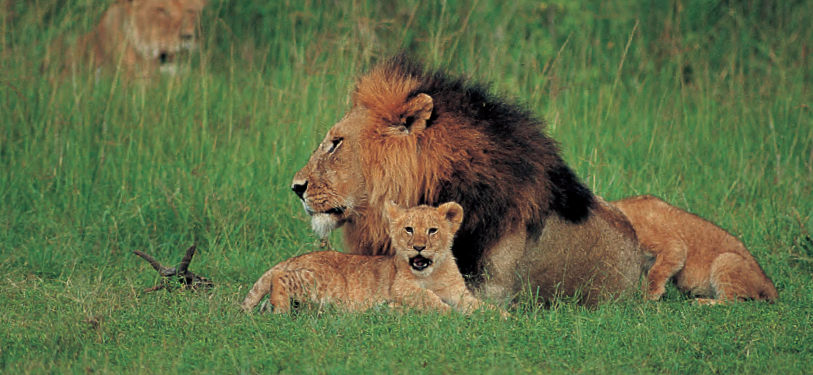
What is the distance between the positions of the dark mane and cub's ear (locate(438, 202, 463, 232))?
0.58 feet

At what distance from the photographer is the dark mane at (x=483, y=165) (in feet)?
16.1

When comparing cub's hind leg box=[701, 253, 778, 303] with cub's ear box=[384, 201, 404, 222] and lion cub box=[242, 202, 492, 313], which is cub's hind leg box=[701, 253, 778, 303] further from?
cub's ear box=[384, 201, 404, 222]

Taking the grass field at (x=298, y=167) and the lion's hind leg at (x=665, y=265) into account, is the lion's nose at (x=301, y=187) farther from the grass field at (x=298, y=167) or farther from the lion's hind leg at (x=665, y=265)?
the lion's hind leg at (x=665, y=265)

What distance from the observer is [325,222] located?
5.13 meters

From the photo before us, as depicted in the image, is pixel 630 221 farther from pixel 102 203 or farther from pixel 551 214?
pixel 102 203

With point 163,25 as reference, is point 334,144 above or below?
above

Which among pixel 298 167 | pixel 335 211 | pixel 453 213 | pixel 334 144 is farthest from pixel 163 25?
pixel 453 213

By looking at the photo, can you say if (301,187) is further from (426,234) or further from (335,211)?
(426,234)

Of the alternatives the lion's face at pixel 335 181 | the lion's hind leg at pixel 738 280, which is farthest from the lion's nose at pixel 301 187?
the lion's hind leg at pixel 738 280

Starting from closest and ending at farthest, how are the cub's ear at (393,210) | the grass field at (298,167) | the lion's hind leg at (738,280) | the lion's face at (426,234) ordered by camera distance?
the grass field at (298,167) → the lion's face at (426,234) → the cub's ear at (393,210) → the lion's hind leg at (738,280)

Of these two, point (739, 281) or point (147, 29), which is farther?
point (147, 29)

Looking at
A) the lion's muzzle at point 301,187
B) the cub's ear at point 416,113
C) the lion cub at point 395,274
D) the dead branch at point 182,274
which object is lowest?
the dead branch at point 182,274

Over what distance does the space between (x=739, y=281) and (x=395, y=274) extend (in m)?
2.15

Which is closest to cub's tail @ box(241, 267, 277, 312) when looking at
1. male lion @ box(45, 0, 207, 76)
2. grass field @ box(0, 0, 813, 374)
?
grass field @ box(0, 0, 813, 374)
